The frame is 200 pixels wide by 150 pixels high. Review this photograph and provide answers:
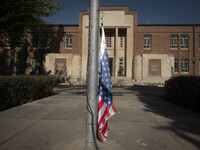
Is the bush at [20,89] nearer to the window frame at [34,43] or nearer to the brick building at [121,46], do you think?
the brick building at [121,46]

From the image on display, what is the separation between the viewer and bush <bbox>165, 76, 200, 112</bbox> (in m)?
5.73

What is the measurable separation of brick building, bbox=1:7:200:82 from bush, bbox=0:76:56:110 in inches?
651

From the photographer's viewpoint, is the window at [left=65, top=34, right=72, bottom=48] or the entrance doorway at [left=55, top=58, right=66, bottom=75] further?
the window at [left=65, top=34, right=72, bottom=48]

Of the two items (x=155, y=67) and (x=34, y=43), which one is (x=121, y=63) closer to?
(x=155, y=67)

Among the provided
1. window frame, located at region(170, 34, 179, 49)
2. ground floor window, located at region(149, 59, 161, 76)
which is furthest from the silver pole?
window frame, located at region(170, 34, 179, 49)

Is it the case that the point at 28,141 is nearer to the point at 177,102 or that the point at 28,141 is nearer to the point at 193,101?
the point at 193,101

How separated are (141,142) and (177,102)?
218 inches

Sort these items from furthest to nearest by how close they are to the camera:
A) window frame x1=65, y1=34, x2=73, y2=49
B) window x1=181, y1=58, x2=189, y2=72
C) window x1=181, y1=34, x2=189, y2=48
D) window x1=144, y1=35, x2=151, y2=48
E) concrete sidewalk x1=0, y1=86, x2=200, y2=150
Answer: window frame x1=65, y1=34, x2=73, y2=49, window x1=181, y1=34, x2=189, y2=48, window x1=144, y1=35, x2=151, y2=48, window x1=181, y1=58, x2=189, y2=72, concrete sidewalk x1=0, y1=86, x2=200, y2=150

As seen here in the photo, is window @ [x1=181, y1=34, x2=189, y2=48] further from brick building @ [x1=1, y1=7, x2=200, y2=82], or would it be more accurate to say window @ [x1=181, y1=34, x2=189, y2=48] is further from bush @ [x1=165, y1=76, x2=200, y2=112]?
bush @ [x1=165, y1=76, x2=200, y2=112]

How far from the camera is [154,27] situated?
86.9ft

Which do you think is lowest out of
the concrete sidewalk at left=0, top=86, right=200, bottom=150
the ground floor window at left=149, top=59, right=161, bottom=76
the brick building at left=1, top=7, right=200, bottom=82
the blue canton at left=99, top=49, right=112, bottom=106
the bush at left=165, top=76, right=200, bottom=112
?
the concrete sidewalk at left=0, top=86, right=200, bottom=150

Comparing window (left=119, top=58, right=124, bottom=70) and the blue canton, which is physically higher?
window (left=119, top=58, right=124, bottom=70)

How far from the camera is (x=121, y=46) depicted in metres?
27.2

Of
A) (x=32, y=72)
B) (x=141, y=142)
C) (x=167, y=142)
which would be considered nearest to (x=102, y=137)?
(x=141, y=142)
